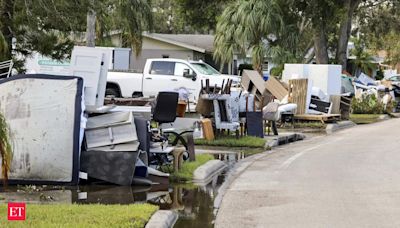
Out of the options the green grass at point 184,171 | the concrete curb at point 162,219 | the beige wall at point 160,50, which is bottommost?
the green grass at point 184,171

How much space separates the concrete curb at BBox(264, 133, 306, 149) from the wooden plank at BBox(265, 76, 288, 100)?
353 cm

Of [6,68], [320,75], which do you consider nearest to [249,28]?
Result: [320,75]

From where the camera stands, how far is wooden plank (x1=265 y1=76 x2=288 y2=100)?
25.0m

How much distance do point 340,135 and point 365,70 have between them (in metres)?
37.0

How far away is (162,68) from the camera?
26906 millimetres

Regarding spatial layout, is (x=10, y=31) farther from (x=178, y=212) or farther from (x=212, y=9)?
(x=212, y=9)

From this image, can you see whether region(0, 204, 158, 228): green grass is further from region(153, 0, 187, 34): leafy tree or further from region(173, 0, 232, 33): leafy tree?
region(153, 0, 187, 34): leafy tree

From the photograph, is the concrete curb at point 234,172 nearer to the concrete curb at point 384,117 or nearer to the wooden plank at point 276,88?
the wooden plank at point 276,88

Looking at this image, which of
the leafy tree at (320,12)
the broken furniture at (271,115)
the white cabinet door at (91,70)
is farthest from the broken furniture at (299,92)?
the white cabinet door at (91,70)

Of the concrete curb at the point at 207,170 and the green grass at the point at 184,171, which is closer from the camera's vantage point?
the green grass at the point at 184,171

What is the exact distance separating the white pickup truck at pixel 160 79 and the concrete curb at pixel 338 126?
4048 millimetres

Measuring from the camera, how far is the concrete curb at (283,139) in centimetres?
1823

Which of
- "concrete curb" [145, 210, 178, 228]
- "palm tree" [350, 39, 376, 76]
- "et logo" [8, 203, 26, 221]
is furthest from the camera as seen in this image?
"palm tree" [350, 39, 376, 76]

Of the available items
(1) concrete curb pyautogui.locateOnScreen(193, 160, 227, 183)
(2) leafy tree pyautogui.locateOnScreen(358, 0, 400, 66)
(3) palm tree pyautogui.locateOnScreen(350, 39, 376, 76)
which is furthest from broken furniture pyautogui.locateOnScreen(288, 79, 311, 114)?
Answer: (3) palm tree pyautogui.locateOnScreen(350, 39, 376, 76)
